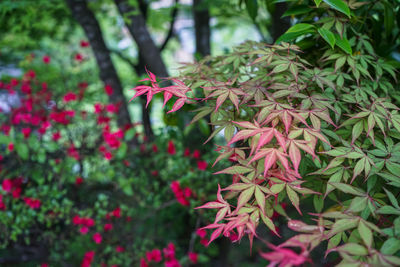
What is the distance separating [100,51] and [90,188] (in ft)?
4.40

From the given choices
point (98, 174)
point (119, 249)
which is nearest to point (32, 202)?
point (98, 174)

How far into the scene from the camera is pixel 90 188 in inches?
113

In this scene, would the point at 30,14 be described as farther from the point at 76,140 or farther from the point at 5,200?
the point at 5,200

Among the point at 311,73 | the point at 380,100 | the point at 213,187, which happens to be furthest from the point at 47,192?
the point at 380,100

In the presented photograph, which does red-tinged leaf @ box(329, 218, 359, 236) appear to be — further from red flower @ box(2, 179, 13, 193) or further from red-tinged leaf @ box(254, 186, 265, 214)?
red flower @ box(2, 179, 13, 193)

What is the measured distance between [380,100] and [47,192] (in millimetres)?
2381

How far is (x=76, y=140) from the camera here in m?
2.90

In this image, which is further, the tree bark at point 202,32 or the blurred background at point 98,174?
the tree bark at point 202,32

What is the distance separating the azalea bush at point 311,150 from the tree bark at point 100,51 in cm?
171

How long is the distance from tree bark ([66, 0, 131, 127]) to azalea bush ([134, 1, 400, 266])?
1.71 meters

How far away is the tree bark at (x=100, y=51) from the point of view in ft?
9.23

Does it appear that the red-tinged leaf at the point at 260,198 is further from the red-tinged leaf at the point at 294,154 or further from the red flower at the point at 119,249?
the red flower at the point at 119,249

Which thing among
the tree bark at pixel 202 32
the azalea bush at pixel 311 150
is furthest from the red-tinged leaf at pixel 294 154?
the tree bark at pixel 202 32

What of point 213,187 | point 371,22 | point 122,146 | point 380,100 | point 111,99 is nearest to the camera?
point 380,100
